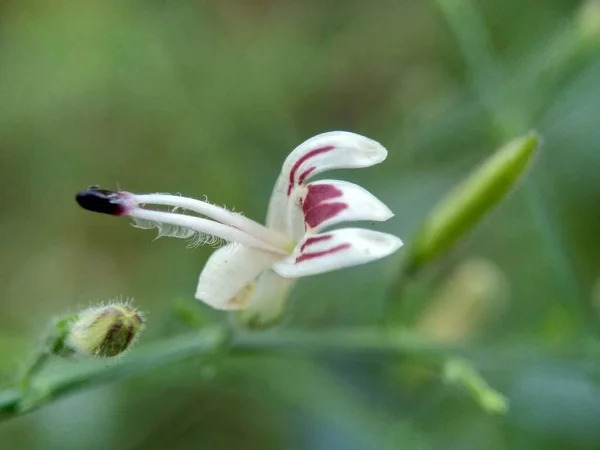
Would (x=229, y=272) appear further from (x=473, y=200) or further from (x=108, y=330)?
(x=473, y=200)

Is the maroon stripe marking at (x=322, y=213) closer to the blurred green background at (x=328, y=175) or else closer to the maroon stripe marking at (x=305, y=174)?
the maroon stripe marking at (x=305, y=174)

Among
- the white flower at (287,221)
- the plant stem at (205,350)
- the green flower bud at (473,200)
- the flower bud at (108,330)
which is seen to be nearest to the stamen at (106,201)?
the white flower at (287,221)

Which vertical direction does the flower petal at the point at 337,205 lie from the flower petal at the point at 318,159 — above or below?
below

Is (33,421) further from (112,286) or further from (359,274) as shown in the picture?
(359,274)

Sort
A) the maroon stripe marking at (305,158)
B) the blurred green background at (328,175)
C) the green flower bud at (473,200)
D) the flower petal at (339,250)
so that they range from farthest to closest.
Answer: the blurred green background at (328,175) → the green flower bud at (473,200) → the maroon stripe marking at (305,158) → the flower petal at (339,250)

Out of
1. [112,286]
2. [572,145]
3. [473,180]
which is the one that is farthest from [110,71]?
[473,180]

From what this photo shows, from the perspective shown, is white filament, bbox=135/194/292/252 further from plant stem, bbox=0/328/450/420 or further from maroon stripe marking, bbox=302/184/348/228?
plant stem, bbox=0/328/450/420
